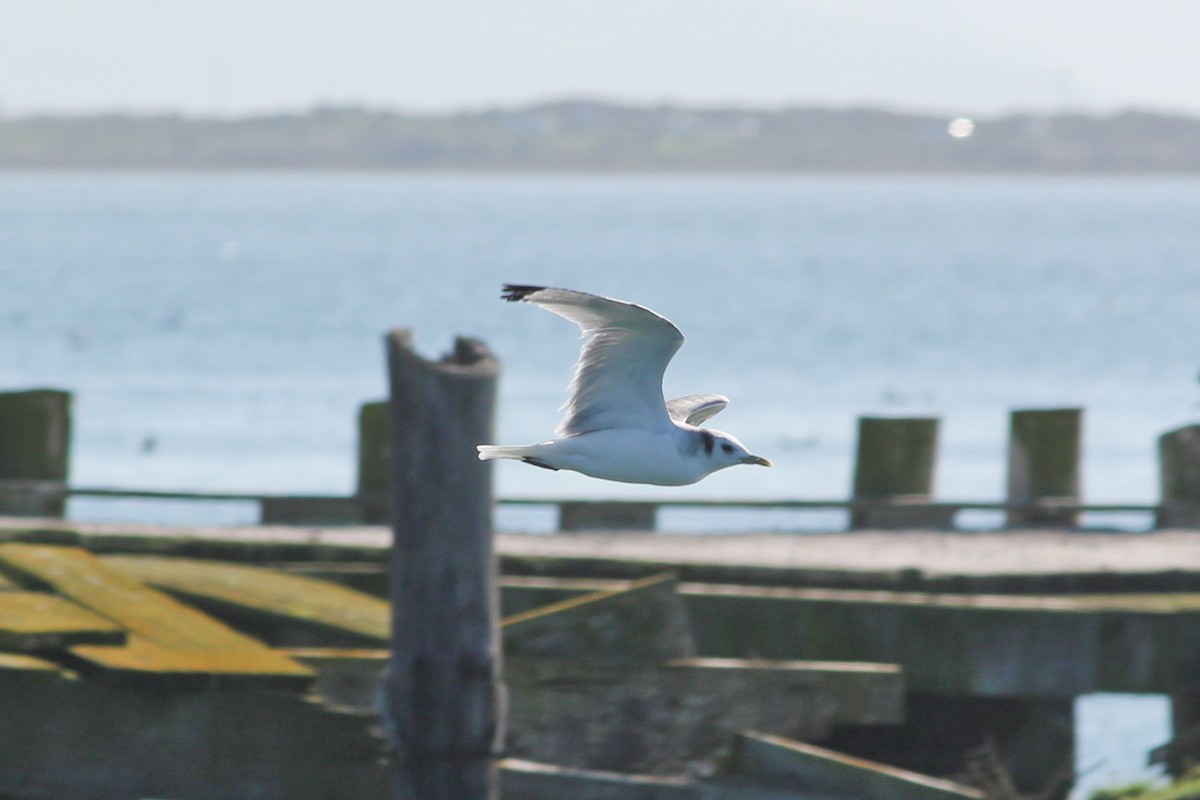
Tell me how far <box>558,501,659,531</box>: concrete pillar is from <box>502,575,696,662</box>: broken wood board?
4957mm

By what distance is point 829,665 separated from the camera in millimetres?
12875

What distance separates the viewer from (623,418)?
8.31 m

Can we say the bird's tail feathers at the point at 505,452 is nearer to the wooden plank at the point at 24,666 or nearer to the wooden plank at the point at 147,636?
the wooden plank at the point at 147,636

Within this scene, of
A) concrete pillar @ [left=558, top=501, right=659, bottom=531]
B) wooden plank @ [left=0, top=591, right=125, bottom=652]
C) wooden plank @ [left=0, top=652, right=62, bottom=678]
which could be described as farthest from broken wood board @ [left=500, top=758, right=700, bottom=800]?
concrete pillar @ [left=558, top=501, right=659, bottom=531]

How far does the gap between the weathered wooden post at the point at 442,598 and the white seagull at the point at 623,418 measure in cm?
257

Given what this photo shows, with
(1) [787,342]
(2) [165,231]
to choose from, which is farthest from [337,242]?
(1) [787,342]

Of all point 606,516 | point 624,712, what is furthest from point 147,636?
point 606,516

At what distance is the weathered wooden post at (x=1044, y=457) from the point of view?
18.2m

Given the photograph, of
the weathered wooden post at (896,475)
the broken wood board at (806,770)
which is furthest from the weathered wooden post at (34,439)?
the broken wood board at (806,770)

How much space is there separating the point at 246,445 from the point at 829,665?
2748cm

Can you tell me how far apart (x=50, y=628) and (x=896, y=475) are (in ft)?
28.9

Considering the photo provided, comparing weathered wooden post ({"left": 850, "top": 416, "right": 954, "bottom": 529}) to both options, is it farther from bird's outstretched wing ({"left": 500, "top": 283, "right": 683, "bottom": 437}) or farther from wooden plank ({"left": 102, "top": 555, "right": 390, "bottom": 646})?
bird's outstretched wing ({"left": 500, "top": 283, "right": 683, "bottom": 437})

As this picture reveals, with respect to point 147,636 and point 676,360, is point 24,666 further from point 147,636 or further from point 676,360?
point 676,360

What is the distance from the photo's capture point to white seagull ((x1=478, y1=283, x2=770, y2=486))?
7.82m
